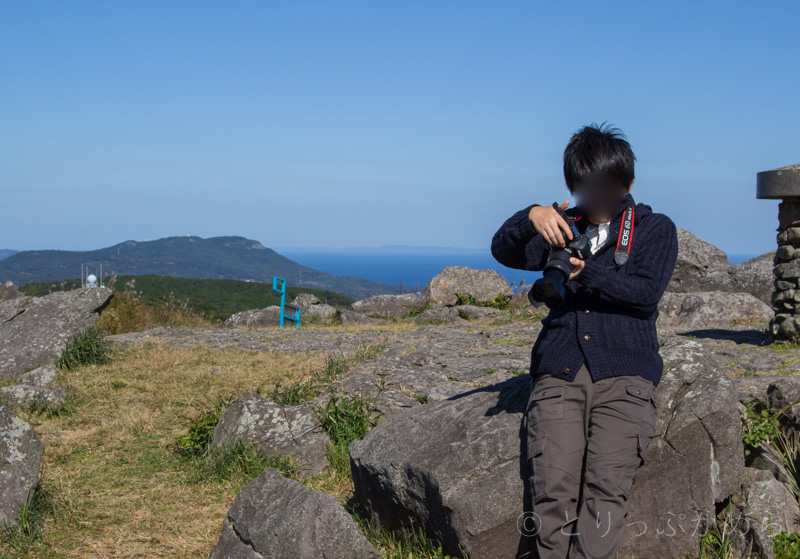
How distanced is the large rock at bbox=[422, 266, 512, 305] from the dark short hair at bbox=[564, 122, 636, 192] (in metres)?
Answer: 13.7

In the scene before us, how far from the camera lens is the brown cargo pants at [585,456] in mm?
3557

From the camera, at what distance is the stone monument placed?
8.59 meters

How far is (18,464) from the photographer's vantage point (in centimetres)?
494

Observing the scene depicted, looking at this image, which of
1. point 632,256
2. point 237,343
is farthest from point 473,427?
point 237,343

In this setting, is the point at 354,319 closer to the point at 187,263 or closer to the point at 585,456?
the point at 585,456

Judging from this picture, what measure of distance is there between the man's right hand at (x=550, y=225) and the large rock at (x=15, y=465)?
3.85 metres

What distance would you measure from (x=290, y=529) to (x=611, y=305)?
2.20 metres

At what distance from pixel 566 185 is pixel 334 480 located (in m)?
3.07

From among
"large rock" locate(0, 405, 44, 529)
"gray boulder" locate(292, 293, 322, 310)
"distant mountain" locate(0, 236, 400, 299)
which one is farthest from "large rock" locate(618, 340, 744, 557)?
"distant mountain" locate(0, 236, 400, 299)

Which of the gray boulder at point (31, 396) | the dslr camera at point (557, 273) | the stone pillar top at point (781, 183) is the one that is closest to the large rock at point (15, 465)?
the gray boulder at point (31, 396)

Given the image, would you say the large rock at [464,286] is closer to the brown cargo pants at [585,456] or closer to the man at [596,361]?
the man at [596,361]

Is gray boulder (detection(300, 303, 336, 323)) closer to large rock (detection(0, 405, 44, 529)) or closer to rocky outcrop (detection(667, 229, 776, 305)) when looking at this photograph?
rocky outcrop (detection(667, 229, 776, 305))

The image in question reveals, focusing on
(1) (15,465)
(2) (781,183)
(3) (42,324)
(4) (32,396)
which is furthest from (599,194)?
(3) (42,324)

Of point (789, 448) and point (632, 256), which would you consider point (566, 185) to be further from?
point (789, 448)
